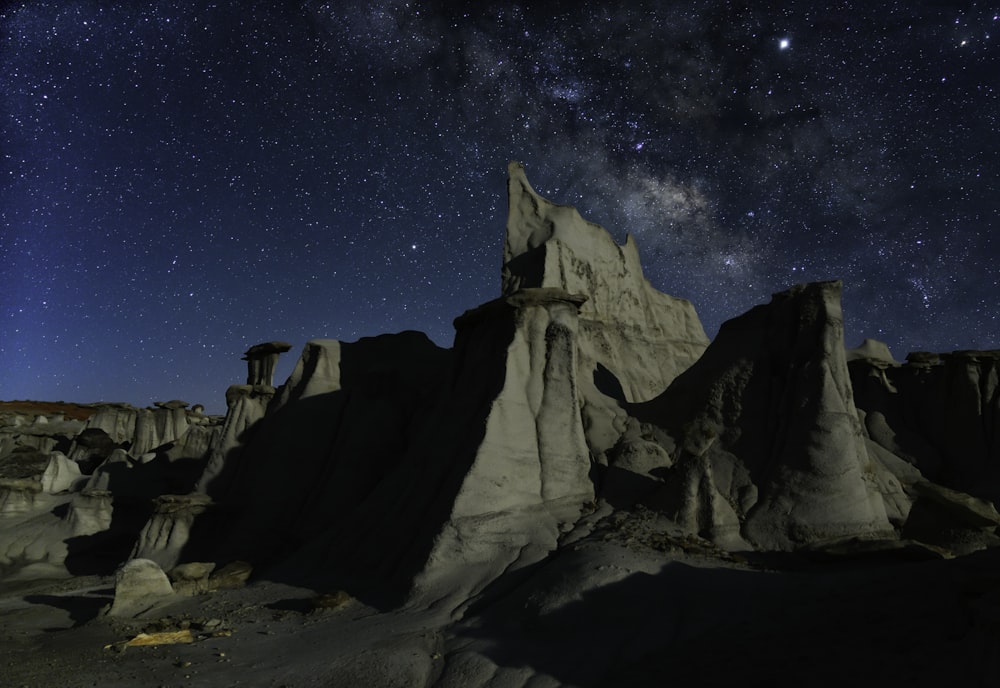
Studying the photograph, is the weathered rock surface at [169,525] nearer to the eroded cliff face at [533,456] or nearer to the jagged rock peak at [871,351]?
the eroded cliff face at [533,456]

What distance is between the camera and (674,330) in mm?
33656

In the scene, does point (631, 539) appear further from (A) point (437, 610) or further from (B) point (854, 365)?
(B) point (854, 365)

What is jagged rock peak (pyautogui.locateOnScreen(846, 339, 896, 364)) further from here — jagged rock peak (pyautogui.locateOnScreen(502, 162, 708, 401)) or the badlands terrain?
jagged rock peak (pyautogui.locateOnScreen(502, 162, 708, 401))

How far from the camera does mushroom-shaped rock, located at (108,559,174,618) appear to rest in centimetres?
1333

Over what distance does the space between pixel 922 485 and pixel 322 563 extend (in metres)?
12.5

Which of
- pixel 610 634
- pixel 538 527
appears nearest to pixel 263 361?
pixel 538 527

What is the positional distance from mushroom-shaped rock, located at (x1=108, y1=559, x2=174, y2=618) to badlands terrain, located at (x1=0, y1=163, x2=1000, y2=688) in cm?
5

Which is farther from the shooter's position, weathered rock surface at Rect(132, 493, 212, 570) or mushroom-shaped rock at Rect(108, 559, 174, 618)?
weathered rock surface at Rect(132, 493, 212, 570)

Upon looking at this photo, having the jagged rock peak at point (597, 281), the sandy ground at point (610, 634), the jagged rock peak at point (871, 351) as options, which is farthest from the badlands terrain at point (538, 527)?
the jagged rock peak at point (871, 351)

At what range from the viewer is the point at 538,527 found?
12.9m

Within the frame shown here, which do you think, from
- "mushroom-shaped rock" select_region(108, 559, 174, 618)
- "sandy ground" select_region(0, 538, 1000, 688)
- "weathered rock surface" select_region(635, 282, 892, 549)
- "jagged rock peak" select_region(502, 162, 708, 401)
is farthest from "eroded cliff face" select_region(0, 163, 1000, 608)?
"mushroom-shaped rock" select_region(108, 559, 174, 618)

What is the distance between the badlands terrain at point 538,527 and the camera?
8.18 meters

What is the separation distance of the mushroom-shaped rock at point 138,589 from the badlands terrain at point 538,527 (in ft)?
0.17

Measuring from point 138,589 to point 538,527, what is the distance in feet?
27.3
